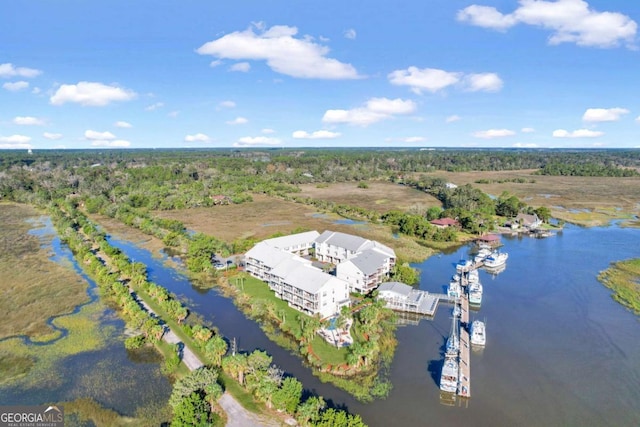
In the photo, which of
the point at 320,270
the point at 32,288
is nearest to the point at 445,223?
the point at 320,270

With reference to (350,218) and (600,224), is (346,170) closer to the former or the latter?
(350,218)

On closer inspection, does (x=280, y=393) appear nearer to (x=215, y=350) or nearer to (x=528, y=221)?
(x=215, y=350)

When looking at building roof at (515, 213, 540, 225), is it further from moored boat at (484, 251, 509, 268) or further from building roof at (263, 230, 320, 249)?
building roof at (263, 230, 320, 249)

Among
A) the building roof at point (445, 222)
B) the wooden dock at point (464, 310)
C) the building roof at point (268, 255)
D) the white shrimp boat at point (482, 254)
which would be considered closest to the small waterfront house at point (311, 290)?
the building roof at point (268, 255)

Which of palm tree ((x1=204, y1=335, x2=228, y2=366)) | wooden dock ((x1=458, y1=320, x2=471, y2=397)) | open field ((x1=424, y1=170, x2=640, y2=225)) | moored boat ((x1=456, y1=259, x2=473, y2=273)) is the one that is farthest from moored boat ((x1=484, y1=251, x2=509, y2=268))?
open field ((x1=424, y1=170, x2=640, y2=225))

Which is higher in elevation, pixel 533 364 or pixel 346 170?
pixel 346 170

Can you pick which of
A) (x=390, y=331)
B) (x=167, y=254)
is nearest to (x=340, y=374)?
(x=390, y=331)
